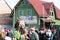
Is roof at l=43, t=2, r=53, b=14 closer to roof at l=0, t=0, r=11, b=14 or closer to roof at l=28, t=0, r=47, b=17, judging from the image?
roof at l=28, t=0, r=47, b=17

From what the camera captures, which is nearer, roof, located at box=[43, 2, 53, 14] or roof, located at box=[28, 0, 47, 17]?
roof, located at box=[28, 0, 47, 17]

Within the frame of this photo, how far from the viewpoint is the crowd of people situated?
406cm

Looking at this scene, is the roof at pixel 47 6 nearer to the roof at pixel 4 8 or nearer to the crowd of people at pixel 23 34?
the crowd of people at pixel 23 34

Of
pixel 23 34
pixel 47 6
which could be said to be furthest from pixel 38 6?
pixel 23 34

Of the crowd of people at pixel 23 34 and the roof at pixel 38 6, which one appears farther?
the roof at pixel 38 6

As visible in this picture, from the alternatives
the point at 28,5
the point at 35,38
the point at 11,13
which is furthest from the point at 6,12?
the point at 35,38

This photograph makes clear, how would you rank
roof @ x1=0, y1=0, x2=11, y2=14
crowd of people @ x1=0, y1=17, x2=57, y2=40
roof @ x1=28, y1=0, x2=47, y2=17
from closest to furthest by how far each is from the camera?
crowd of people @ x1=0, y1=17, x2=57, y2=40, roof @ x1=0, y1=0, x2=11, y2=14, roof @ x1=28, y1=0, x2=47, y2=17

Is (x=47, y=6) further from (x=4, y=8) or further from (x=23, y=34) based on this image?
(x=23, y=34)

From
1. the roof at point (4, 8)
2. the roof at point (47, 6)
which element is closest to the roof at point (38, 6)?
the roof at point (47, 6)

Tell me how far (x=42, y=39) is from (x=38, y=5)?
56.3 inches

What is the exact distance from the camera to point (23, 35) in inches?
177

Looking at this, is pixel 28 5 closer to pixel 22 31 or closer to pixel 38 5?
pixel 38 5

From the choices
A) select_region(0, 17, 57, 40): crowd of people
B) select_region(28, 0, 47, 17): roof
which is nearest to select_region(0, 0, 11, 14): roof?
select_region(28, 0, 47, 17): roof

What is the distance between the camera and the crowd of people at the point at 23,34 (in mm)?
4056
